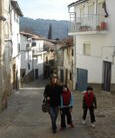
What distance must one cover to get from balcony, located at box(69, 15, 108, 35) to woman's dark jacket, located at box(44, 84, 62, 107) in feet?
44.2

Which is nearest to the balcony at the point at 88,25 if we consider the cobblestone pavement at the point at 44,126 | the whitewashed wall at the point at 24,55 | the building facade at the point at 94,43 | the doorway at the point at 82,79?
the building facade at the point at 94,43

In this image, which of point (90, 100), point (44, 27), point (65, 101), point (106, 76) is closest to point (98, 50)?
point (106, 76)

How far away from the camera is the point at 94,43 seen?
1064 inches

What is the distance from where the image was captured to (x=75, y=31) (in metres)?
28.6

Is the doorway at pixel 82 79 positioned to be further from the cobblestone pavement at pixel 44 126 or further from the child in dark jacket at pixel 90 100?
the child in dark jacket at pixel 90 100

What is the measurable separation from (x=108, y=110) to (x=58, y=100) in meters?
5.67

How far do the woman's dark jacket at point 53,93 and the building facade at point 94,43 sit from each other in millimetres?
12683

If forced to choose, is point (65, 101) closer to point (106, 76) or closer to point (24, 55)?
point (106, 76)

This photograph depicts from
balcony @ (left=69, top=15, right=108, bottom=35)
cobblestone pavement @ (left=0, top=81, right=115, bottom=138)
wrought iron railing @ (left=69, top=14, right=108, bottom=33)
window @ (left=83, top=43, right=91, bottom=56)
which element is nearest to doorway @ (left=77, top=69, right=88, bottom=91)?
window @ (left=83, top=43, right=91, bottom=56)

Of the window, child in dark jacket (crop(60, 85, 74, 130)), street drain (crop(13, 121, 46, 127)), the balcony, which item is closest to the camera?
child in dark jacket (crop(60, 85, 74, 130))

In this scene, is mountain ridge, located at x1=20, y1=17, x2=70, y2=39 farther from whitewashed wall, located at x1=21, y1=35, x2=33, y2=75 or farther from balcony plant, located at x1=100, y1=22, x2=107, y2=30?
balcony plant, located at x1=100, y1=22, x2=107, y2=30

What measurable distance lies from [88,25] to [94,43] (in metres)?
1.49

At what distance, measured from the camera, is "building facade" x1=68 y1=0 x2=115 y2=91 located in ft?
79.0

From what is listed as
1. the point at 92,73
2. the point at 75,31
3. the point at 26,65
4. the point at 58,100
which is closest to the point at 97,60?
the point at 92,73
